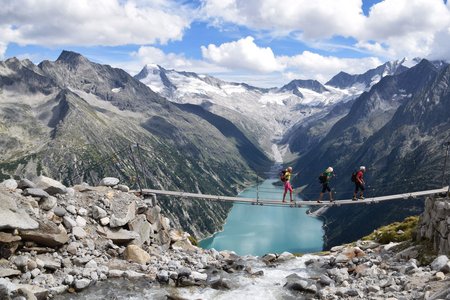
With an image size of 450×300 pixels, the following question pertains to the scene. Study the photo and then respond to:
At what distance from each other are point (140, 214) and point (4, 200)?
11585mm

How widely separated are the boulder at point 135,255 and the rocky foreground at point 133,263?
70 millimetres

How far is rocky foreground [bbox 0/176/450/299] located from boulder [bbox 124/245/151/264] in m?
0.07

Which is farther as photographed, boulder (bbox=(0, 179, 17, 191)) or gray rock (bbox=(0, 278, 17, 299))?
boulder (bbox=(0, 179, 17, 191))

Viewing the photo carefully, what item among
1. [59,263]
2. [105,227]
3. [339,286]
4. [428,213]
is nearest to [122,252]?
[105,227]

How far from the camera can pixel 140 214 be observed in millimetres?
35906

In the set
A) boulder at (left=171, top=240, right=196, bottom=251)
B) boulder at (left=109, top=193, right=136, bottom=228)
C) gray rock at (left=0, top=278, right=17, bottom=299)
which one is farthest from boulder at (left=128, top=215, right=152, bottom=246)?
gray rock at (left=0, top=278, right=17, bottom=299)

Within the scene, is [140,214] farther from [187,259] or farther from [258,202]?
[258,202]

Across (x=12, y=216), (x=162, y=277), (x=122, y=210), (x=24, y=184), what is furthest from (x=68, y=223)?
(x=162, y=277)

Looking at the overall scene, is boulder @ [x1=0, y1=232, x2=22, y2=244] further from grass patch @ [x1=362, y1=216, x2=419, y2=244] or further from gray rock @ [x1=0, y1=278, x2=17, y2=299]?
grass patch @ [x1=362, y1=216, x2=419, y2=244]

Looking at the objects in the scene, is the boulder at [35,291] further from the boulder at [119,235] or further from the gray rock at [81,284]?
the boulder at [119,235]

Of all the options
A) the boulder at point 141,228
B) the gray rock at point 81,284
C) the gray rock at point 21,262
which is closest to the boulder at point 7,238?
the gray rock at point 21,262

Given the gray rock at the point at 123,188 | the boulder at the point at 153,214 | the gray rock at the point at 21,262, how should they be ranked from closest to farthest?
the gray rock at the point at 21,262
the boulder at the point at 153,214
the gray rock at the point at 123,188

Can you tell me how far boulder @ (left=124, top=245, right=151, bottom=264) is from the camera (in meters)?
30.6

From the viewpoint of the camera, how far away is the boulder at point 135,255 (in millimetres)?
30609
